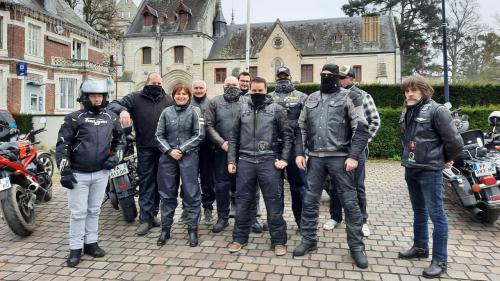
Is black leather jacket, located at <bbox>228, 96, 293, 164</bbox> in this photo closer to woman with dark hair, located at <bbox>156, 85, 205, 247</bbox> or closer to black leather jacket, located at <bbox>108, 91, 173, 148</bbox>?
woman with dark hair, located at <bbox>156, 85, 205, 247</bbox>

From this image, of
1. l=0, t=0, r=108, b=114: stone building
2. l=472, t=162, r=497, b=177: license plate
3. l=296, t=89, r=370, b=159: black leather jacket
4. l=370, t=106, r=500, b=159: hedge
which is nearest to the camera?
l=296, t=89, r=370, b=159: black leather jacket

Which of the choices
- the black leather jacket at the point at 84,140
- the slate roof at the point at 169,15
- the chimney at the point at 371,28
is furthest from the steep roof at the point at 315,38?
the black leather jacket at the point at 84,140

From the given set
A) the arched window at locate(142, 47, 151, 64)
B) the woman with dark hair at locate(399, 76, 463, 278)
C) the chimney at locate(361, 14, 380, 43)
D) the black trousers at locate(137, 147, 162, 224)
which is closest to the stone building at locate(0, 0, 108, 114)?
the arched window at locate(142, 47, 151, 64)

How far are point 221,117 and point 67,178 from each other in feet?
6.39

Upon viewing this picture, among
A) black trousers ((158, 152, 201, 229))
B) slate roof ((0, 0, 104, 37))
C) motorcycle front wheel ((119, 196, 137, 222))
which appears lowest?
motorcycle front wheel ((119, 196, 137, 222))

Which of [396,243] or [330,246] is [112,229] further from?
[396,243]

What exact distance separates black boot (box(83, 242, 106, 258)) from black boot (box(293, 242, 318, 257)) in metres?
2.09

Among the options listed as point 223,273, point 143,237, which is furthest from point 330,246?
point 143,237

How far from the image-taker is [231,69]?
1508 inches

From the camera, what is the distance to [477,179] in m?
5.33

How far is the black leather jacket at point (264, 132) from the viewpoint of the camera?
4480 millimetres

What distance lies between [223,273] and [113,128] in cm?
203

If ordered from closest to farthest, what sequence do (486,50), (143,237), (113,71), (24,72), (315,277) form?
(315,277), (143,237), (24,72), (486,50), (113,71)

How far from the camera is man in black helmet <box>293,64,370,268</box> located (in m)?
4.14
